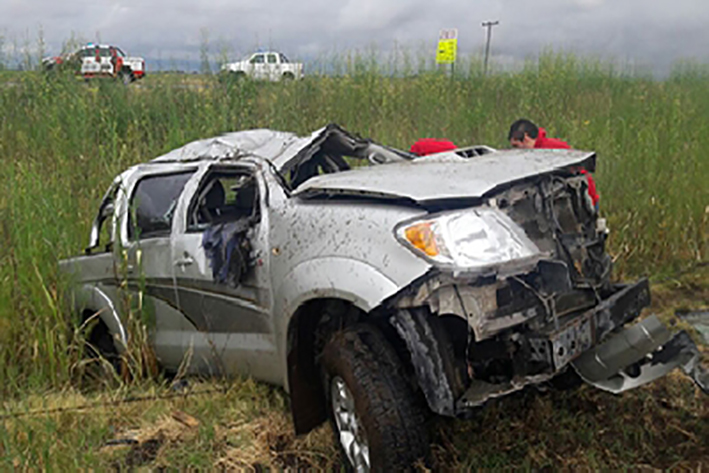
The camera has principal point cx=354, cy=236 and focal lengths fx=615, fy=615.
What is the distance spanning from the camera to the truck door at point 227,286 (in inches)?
130

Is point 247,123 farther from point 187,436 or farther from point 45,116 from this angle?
point 187,436

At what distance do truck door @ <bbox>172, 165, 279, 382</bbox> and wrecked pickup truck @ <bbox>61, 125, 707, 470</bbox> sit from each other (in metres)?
0.01

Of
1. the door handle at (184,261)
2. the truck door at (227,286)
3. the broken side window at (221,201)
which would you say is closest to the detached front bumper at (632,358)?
the truck door at (227,286)

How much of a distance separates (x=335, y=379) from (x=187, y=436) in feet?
3.44

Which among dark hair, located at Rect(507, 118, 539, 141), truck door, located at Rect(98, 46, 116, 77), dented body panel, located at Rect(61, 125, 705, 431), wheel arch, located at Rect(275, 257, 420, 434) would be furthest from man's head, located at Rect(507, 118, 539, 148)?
truck door, located at Rect(98, 46, 116, 77)

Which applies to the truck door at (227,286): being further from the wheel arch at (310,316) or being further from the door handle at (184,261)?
the wheel arch at (310,316)

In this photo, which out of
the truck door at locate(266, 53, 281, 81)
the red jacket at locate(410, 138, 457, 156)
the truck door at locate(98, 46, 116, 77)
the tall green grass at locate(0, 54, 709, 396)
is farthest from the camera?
the truck door at locate(266, 53, 281, 81)

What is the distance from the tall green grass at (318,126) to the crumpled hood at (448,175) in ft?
7.84

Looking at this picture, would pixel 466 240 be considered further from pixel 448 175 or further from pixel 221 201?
pixel 221 201

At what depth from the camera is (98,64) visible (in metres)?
9.80

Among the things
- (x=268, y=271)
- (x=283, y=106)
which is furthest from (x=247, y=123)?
(x=268, y=271)

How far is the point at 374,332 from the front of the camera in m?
2.80

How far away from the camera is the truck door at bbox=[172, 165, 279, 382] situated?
3314 millimetres

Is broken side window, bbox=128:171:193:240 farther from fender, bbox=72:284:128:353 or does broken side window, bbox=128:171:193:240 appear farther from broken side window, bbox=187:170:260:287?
fender, bbox=72:284:128:353
